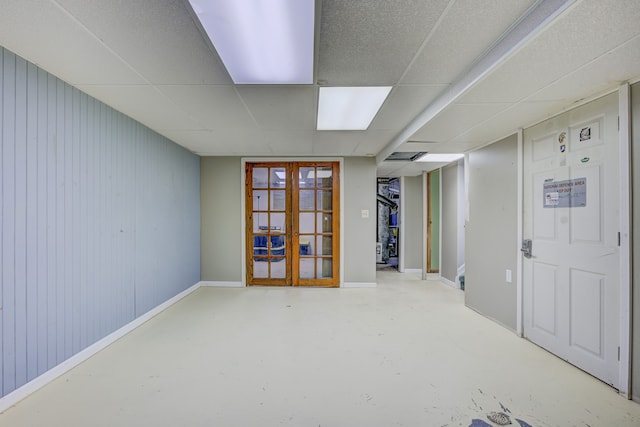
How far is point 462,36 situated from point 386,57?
0.43 meters

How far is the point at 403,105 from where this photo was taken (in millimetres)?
2473

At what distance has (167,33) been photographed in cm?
152

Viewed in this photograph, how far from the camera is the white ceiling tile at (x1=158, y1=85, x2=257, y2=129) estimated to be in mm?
2193

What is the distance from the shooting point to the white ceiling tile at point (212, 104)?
7.20 ft

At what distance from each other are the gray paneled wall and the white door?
4.00 metres

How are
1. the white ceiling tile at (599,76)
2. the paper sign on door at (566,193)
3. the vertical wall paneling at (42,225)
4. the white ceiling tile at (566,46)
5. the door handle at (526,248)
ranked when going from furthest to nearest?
the door handle at (526,248) < the paper sign on door at (566,193) < the vertical wall paneling at (42,225) < the white ceiling tile at (599,76) < the white ceiling tile at (566,46)

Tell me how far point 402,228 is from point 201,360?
15.2ft

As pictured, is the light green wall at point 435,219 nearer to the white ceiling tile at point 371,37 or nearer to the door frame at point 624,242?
the door frame at point 624,242

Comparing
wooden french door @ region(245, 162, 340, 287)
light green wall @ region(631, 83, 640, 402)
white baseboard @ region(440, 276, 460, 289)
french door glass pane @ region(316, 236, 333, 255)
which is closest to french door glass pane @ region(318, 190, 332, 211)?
wooden french door @ region(245, 162, 340, 287)

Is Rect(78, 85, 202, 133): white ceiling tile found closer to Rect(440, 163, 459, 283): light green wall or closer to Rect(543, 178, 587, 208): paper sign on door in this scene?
Rect(543, 178, 587, 208): paper sign on door

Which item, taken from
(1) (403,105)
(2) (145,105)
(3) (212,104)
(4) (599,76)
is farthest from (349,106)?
(2) (145,105)

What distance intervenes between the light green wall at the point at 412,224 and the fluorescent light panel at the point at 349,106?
3.14 m

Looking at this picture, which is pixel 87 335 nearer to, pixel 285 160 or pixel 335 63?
pixel 335 63

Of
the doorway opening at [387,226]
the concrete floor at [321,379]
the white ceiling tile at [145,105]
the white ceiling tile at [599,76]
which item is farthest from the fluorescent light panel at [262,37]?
the doorway opening at [387,226]
